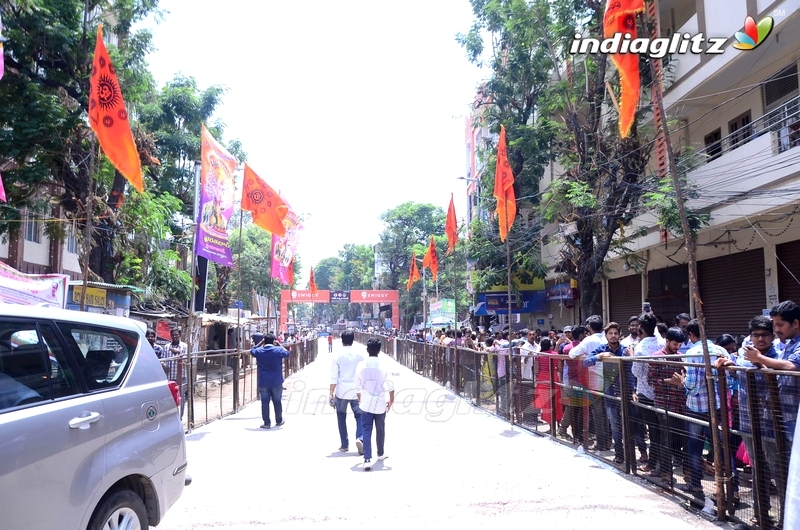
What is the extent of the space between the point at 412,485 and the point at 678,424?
9.30 ft

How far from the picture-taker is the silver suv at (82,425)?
3102 mm

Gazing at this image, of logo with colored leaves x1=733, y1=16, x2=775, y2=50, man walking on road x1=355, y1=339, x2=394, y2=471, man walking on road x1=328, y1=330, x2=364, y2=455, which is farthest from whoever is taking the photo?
logo with colored leaves x1=733, y1=16, x2=775, y2=50

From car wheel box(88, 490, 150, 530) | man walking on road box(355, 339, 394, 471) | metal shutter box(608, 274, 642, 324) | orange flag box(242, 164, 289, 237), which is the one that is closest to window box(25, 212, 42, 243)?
orange flag box(242, 164, 289, 237)

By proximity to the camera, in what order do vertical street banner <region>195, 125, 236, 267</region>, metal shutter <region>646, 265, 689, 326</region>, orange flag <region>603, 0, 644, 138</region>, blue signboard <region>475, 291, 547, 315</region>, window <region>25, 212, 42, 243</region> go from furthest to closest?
1. blue signboard <region>475, 291, 547, 315</region>
2. window <region>25, 212, 42, 243</region>
3. metal shutter <region>646, 265, 689, 326</region>
4. vertical street banner <region>195, 125, 236, 267</region>
5. orange flag <region>603, 0, 644, 138</region>

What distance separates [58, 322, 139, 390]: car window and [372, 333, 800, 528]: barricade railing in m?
4.76

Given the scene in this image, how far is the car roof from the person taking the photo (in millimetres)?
3393

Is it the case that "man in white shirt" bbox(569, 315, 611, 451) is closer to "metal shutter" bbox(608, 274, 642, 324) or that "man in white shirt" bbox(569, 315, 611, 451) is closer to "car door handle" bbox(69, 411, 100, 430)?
"car door handle" bbox(69, 411, 100, 430)

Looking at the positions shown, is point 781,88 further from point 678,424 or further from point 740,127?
point 678,424

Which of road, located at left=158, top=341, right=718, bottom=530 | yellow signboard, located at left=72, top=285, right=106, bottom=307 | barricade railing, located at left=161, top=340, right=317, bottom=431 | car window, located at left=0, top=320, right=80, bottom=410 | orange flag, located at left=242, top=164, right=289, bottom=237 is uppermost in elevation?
orange flag, located at left=242, top=164, right=289, bottom=237

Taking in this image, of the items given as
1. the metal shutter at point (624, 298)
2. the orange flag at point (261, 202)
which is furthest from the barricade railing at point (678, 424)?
the metal shutter at point (624, 298)

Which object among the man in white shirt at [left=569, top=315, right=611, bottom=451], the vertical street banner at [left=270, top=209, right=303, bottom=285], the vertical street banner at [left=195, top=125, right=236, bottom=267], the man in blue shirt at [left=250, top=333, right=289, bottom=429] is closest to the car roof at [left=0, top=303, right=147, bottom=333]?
the man in white shirt at [left=569, top=315, right=611, bottom=451]

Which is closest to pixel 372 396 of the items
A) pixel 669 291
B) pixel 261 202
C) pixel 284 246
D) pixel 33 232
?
pixel 261 202

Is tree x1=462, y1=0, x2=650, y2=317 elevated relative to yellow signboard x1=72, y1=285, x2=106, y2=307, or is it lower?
elevated

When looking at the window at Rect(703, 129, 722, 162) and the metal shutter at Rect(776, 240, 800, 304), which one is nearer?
the metal shutter at Rect(776, 240, 800, 304)
